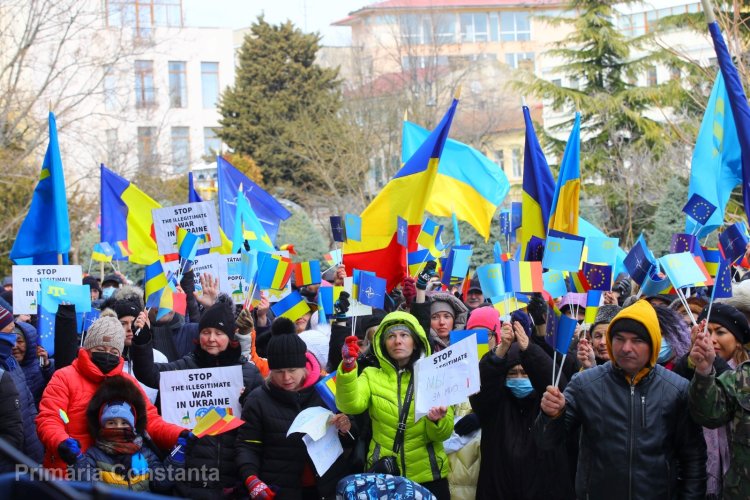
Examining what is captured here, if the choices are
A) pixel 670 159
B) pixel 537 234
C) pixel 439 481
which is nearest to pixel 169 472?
pixel 439 481

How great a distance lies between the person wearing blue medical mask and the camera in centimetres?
593

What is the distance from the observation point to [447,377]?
19.2ft

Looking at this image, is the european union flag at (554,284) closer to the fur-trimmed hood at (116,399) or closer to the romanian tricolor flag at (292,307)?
the romanian tricolor flag at (292,307)

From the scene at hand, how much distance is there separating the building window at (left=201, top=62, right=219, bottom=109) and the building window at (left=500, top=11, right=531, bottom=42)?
2657cm

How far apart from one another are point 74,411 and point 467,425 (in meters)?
2.23

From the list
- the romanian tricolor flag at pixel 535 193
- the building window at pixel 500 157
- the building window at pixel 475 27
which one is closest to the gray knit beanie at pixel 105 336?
the romanian tricolor flag at pixel 535 193

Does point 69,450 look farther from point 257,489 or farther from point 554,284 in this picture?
point 554,284

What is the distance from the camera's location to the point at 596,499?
521 cm

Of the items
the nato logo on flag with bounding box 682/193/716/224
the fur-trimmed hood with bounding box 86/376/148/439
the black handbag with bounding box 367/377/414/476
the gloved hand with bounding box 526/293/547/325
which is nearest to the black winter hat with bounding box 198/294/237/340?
the fur-trimmed hood with bounding box 86/376/148/439

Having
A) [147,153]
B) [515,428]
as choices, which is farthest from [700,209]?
[147,153]

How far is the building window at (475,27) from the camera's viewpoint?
255 feet

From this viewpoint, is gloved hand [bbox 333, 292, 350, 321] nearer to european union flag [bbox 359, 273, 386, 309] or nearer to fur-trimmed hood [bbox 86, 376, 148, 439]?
european union flag [bbox 359, 273, 386, 309]

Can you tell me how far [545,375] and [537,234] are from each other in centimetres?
347

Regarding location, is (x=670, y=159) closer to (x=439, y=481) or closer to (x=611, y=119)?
(x=611, y=119)
